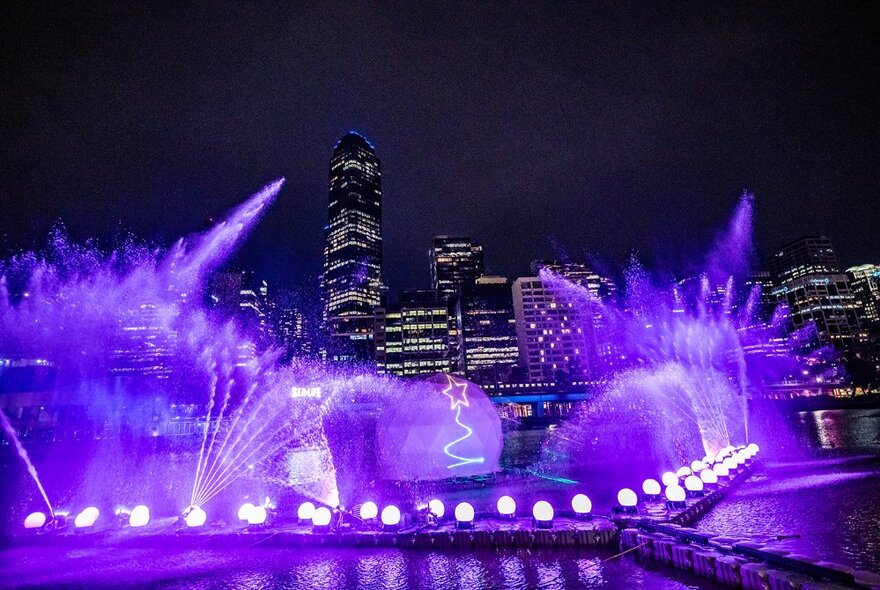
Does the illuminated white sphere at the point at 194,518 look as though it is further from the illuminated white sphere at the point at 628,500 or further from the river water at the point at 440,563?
the illuminated white sphere at the point at 628,500

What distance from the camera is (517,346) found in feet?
644

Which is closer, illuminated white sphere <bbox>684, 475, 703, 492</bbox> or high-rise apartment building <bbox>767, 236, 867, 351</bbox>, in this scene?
illuminated white sphere <bbox>684, 475, 703, 492</bbox>

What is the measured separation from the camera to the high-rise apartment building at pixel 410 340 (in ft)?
630

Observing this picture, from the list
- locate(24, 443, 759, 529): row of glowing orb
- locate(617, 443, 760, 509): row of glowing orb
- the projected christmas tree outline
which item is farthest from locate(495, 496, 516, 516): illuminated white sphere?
the projected christmas tree outline

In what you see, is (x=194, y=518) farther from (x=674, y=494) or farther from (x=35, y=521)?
(x=674, y=494)

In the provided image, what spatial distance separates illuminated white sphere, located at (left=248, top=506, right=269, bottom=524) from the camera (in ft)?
66.3

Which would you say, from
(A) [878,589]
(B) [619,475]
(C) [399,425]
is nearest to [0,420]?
(C) [399,425]

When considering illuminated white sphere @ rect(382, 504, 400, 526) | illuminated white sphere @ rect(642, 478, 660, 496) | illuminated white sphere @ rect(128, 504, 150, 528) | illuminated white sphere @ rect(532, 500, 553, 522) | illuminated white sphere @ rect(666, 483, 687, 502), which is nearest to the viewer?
illuminated white sphere @ rect(532, 500, 553, 522)

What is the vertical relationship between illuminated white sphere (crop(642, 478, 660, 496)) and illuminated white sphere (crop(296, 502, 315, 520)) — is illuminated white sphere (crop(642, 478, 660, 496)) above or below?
above

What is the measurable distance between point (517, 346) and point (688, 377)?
337ft

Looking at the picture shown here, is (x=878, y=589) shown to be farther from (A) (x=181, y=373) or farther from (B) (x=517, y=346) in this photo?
(B) (x=517, y=346)

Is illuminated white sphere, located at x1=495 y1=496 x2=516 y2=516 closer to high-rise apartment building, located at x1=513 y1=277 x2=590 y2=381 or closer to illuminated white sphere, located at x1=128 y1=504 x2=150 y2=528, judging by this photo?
illuminated white sphere, located at x1=128 y1=504 x2=150 y2=528

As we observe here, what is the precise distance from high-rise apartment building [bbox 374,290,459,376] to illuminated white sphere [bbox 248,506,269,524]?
169882 mm

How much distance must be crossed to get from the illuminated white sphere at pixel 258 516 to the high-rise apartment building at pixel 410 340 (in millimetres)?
169882
